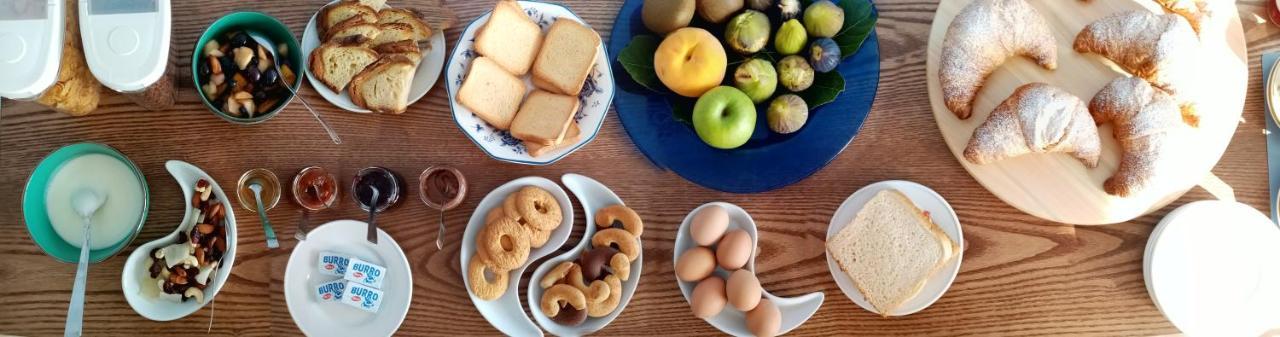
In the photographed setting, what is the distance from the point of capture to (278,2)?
4.95ft

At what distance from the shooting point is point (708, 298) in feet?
4.44

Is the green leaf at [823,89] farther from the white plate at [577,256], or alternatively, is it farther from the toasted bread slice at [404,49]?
the toasted bread slice at [404,49]

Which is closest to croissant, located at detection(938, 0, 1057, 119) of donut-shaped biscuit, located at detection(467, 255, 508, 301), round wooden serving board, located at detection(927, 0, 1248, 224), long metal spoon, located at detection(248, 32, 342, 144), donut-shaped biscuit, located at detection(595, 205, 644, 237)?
round wooden serving board, located at detection(927, 0, 1248, 224)

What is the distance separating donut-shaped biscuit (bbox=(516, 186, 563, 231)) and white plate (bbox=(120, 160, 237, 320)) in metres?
0.59

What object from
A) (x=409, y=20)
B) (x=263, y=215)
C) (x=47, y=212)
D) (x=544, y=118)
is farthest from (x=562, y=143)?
(x=47, y=212)

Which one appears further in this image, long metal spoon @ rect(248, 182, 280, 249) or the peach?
long metal spoon @ rect(248, 182, 280, 249)

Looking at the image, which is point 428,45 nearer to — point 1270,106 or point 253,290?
point 253,290

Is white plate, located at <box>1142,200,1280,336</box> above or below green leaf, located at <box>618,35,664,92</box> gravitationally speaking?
below

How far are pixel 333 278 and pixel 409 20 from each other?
1.78 feet

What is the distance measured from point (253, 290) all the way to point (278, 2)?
0.60 metres

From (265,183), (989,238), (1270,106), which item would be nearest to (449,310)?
(265,183)

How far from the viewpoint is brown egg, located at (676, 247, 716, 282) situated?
4.47ft

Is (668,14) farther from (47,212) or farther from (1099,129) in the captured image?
(47,212)

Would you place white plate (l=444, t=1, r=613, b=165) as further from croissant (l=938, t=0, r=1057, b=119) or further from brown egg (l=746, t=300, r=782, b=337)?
croissant (l=938, t=0, r=1057, b=119)
